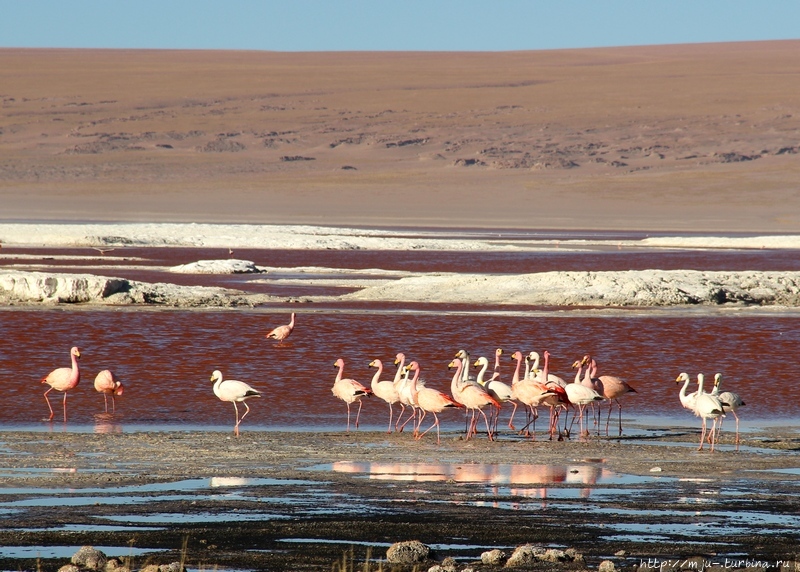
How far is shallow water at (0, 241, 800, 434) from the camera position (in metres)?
13.3

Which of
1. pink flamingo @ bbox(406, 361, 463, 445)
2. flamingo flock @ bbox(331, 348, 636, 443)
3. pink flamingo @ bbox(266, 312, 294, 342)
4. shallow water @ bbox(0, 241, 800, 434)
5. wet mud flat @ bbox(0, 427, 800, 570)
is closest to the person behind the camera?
wet mud flat @ bbox(0, 427, 800, 570)

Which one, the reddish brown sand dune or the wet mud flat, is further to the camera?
the reddish brown sand dune

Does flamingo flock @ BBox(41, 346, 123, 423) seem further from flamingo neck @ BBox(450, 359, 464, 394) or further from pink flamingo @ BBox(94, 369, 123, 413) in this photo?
flamingo neck @ BBox(450, 359, 464, 394)

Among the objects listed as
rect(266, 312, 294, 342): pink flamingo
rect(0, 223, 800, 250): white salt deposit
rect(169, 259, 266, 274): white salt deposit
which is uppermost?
rect(0, 223, 800, 250): white salt deposit

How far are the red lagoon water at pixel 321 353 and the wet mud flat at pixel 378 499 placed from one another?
1.72 meters

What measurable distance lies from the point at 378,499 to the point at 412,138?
8834 cm

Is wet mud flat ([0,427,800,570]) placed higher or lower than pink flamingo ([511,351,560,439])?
lower

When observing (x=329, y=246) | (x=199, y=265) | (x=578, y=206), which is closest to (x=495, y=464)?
(x=199, y=265)

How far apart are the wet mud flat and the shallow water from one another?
1.49m

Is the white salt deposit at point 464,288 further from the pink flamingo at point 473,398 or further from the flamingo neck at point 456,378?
the pink flamingo at point 473,398

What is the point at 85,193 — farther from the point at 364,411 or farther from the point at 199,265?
the point at 364,411

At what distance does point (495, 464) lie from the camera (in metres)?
10.2

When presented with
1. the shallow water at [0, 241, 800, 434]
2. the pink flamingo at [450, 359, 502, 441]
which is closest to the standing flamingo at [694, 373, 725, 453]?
the shallow water at [0, 241, 800, 434]

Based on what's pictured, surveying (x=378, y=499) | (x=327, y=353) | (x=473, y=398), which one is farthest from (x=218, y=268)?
(x=378, y=499)
